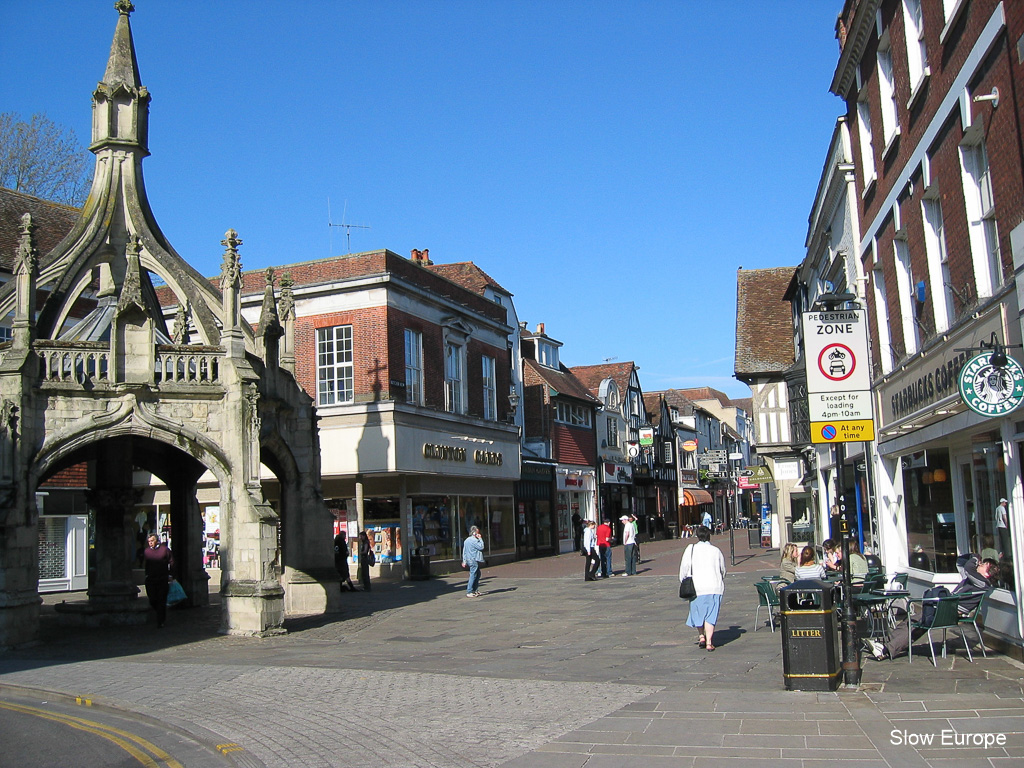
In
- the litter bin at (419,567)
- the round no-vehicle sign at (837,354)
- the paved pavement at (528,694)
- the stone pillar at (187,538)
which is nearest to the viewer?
the paved pavement at (528,694)

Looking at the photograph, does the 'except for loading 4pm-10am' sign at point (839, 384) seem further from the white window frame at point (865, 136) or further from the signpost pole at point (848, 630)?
the white window frame at point (865, 136)

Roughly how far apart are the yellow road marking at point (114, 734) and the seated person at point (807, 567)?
28.9 feet

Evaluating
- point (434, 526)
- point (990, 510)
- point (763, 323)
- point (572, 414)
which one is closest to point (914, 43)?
point (990, 510)

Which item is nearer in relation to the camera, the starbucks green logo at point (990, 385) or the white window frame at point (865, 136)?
the starbucks green logo at point (990, 385)

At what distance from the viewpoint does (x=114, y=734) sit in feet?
28.6

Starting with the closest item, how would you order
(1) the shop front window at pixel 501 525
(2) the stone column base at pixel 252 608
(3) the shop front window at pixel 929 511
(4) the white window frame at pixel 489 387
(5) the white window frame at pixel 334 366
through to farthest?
(3) the shop front window at pixel 929 511, (2) the stone column base at pixel 252 608, (5) the white window frame at pixel 334 366, (4) the white window frame at pixel 489 387, (1) the shop front window at pixel 501 525

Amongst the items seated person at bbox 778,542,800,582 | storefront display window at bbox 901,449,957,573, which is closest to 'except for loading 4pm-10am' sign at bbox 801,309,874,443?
storefront display window at bbox 901,449,957,573

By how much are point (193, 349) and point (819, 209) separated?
50.1 feet

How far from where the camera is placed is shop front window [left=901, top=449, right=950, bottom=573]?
44.1 feet

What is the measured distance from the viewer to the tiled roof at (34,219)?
85.8 ft

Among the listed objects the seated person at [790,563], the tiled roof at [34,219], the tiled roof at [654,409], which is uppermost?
the tiled roof at [34,219]

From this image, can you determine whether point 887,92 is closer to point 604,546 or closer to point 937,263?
point 937,263

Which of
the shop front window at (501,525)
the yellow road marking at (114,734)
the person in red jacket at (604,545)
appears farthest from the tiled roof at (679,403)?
the yellow road marking at (114,734)

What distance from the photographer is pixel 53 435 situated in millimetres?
15469
